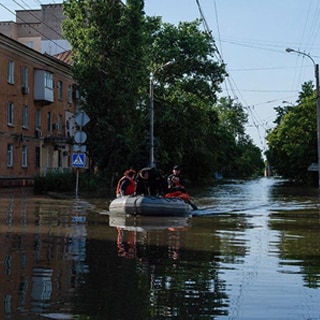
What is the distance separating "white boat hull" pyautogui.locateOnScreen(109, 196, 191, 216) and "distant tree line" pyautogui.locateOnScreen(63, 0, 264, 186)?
70.6 feet

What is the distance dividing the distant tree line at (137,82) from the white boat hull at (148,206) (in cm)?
2151

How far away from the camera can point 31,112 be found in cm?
5019

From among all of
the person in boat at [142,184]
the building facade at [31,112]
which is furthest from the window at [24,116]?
the person in boat at [142,184]

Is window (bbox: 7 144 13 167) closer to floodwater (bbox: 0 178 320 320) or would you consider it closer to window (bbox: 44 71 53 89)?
window (bbox: 44 71 53 89)

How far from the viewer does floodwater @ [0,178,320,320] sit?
7.40 m

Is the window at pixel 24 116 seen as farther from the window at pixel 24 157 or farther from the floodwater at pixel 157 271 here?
the floodwater at pixel 157 271

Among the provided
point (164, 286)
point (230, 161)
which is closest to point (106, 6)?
point (164, 286)

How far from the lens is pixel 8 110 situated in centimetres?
4603

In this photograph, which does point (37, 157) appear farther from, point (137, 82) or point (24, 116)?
point (137, 82)

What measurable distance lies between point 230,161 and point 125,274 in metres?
97.5

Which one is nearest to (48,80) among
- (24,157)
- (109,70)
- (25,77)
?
(25,77)

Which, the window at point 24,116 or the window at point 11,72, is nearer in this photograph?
the window at point 11,72

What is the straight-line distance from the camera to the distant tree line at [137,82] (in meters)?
44.2

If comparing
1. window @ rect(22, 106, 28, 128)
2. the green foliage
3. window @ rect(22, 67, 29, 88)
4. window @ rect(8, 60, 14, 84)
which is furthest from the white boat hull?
the green foliage
